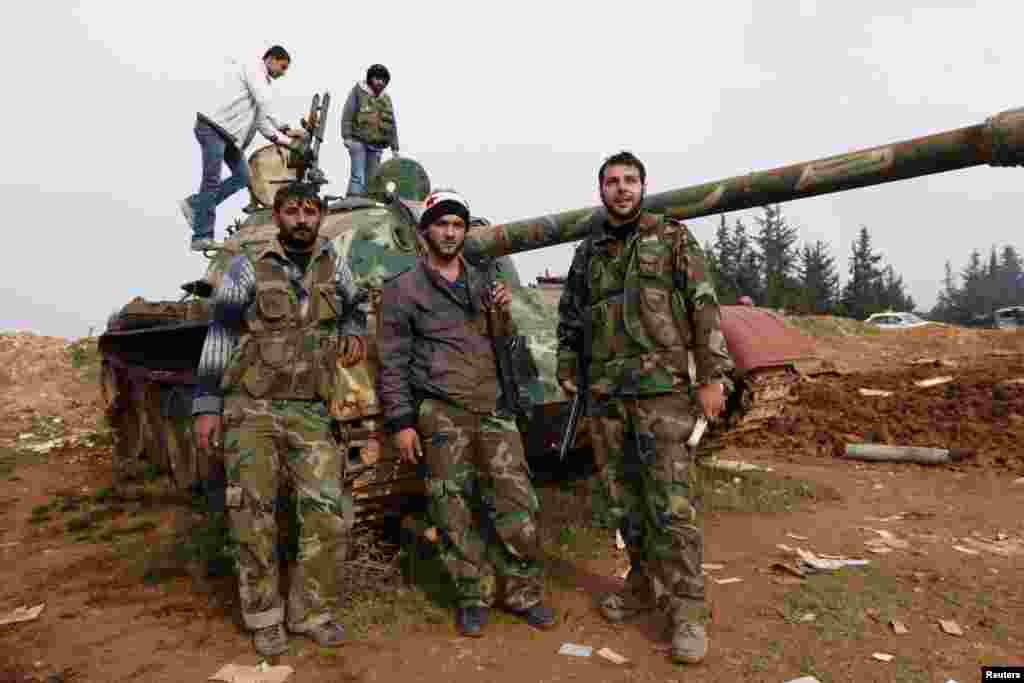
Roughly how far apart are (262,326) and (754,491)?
4.53 meters

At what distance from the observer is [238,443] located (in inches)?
135

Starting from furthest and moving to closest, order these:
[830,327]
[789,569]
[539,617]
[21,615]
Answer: [830,327]
[789,569]
[21,615]
[539,617]

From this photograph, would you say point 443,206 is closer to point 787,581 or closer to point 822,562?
point 787,581

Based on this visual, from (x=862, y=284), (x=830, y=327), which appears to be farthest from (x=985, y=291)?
(x=830, y=327)

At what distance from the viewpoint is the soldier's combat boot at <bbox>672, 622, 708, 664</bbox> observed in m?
3.22

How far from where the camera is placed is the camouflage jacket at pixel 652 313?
3.40 m

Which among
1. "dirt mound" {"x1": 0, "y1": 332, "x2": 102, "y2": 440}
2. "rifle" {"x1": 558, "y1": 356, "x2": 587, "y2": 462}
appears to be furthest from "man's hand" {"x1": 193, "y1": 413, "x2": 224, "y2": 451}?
"dirt mound" {"x1": 0, "y1": 332, "x2": 102, "y2": 440}

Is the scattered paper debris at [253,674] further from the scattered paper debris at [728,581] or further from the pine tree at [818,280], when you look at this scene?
the pine tree at [818,280]

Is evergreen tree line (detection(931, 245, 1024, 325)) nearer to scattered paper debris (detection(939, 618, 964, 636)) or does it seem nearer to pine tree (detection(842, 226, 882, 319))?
pine tree (detection(842, 226, 882, 319))

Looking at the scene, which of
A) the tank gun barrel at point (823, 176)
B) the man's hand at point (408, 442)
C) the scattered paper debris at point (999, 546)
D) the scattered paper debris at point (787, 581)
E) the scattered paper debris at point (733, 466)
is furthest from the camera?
the scattered paper debris at point (733, 466)

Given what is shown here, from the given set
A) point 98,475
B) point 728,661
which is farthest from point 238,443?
point 98,475

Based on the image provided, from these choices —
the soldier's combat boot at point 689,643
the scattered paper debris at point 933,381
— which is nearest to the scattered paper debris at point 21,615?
→ the soldier's combat boot at point 689,643

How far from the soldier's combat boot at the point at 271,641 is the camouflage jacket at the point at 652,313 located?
189 cm

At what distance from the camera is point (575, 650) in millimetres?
3408
